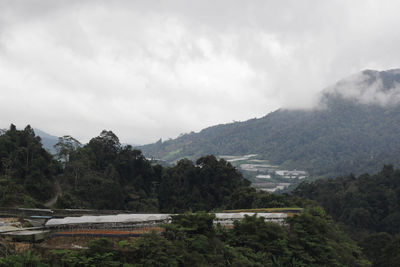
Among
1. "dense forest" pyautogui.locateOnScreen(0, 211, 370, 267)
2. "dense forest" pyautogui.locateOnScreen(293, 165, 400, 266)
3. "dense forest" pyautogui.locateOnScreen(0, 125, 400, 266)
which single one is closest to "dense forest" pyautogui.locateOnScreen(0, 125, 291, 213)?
"dense forest" pyautogui.locateOnScreen(0, 125, 400, 266)

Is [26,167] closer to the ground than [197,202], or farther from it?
farther from it

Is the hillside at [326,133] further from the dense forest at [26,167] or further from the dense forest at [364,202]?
the dense forest at [26,167]

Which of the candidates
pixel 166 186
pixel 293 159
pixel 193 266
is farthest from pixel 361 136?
pixel 193 266

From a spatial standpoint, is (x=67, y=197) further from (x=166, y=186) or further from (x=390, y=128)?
(x=390, y=128)

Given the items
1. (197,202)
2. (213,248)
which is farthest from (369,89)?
(213,248)

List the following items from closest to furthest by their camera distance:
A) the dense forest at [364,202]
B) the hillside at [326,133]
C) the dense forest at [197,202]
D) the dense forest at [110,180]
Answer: the dense forest at [197,202] → the dense forest at [110,180] → the dense forest at [364,202] → the hillside at [326,133]

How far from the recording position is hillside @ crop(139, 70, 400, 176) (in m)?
132

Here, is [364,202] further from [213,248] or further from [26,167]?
[26,167]

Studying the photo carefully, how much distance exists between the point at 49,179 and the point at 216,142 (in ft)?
460

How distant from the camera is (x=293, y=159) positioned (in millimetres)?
132875

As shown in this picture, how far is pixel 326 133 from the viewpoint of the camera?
147000mm

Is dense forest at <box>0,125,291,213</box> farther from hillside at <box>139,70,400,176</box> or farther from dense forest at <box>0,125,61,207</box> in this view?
hillside at <box>139,70,400,176</box>

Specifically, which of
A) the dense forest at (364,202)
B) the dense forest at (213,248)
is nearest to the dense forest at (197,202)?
the dense forest at (213,248)

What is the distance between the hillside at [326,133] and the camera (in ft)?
431
